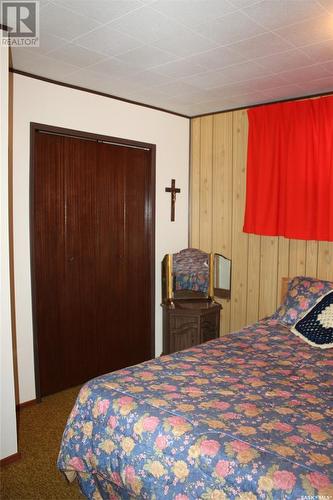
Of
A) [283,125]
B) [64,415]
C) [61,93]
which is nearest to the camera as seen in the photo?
[64,415]

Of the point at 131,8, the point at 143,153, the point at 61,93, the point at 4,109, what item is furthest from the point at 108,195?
the point at 131,8

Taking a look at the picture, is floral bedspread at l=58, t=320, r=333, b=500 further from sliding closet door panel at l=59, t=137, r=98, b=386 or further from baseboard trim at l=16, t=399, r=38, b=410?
sliding closet door panel at l=59, t=137, r=98, b=386

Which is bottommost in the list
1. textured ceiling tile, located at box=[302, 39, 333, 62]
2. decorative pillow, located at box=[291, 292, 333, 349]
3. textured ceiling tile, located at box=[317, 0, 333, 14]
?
decorative pillow, located at box=[291, 292, 333, 349]

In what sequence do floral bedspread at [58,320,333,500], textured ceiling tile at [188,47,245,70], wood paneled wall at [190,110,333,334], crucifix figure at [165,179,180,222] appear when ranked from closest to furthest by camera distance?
floral bedspread at [58,320,333,500] < textured ceiling tile at [188,47,245,70] < wood paneled wall at [190,110,333,334] < crucifix figure at [165,179,180,222]

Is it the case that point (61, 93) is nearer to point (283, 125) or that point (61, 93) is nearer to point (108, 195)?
point (108, 195)

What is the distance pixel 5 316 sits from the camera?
2.30m

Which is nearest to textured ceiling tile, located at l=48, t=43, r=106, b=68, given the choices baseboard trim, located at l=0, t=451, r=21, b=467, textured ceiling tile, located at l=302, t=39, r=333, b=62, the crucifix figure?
textured ceiling tile, located at l=302, t=39, r=333, b=62

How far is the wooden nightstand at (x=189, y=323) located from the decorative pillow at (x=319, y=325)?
930 mm

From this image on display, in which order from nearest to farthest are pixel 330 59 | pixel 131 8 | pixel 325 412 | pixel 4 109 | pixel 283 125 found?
pixel 325 412 < pixel 131 8 < pixel 4 109 < pixel 330 59 < pixel 283 125

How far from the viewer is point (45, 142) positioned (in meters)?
3.14

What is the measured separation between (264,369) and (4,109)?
2.01 meters

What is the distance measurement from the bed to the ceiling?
1832 millimetres

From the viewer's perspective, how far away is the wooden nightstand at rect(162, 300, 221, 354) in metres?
3.60

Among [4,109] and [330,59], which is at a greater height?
[330,59]
